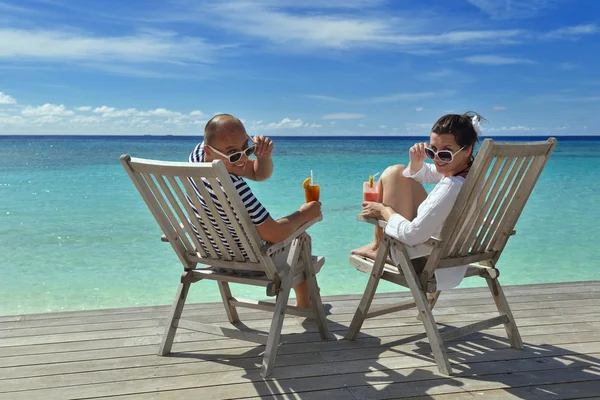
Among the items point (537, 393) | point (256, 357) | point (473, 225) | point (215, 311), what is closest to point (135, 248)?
point (215, 311)

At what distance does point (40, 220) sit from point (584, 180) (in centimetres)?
1678

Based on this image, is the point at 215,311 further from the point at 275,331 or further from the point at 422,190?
the point at 422,190

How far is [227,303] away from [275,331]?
2.48 ft

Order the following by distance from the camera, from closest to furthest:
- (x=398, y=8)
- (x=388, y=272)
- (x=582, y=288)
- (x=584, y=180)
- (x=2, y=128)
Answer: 1. (x=388, y=272)
2. (x=582, y=288)
3. (x=584, y=180)
4. (x=398, y=8)
5. (x=2, y=128)

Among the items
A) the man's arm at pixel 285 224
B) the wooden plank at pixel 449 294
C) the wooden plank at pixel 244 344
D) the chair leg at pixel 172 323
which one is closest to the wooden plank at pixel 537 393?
the wooden plank at pixel 244 344

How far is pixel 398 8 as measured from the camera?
108 feet

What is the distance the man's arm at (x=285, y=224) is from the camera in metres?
2.90

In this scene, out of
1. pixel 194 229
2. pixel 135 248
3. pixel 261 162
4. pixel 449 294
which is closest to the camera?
pixel 194 229

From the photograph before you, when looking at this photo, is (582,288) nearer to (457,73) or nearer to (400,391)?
(400,391)

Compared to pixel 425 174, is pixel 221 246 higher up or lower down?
lower down

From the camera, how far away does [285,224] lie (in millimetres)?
2980

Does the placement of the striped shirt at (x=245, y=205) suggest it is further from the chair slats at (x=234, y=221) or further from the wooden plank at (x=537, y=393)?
the wooden plank at (x=537, y=393)

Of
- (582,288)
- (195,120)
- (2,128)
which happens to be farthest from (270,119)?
(582,288)

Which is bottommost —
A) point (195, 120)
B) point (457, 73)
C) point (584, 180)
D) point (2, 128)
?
point (584, 180)
